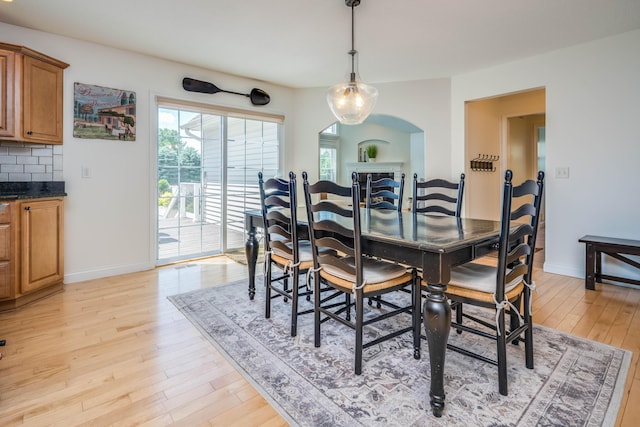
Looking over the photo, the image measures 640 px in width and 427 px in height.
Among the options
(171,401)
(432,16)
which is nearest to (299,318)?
(171,401)

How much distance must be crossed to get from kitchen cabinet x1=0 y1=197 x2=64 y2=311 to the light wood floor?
0.12 meters

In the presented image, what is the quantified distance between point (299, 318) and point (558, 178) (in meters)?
3.09

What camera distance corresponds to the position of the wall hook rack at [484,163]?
4623 mm

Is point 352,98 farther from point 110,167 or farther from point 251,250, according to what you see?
point 110,167

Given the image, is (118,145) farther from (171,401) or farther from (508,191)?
(508,191)

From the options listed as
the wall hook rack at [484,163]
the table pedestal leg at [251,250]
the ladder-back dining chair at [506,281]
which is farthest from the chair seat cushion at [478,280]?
the wall hook rack at [484,163]

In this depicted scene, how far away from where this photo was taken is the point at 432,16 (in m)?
2.72

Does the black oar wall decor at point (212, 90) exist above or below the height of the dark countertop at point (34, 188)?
above

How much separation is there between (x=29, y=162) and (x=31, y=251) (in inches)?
35.3

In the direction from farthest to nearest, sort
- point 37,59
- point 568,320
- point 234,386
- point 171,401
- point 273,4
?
point 37,59 < point 273,4 < point 568,320 < point 234,386 < point 171,401

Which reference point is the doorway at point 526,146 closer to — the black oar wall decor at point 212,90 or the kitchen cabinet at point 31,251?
the black oar wall decor at point 212,90

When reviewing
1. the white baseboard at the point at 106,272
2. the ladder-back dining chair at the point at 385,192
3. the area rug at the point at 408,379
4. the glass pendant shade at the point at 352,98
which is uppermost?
the glass pendant shade at the point at 352,98

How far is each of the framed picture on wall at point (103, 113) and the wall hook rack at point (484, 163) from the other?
165 inches

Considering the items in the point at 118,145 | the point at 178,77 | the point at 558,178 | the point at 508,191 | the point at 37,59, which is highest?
the point at 178,77
